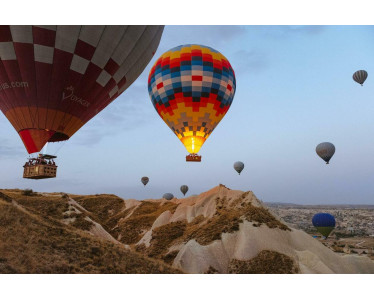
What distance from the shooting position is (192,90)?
25.5 meters

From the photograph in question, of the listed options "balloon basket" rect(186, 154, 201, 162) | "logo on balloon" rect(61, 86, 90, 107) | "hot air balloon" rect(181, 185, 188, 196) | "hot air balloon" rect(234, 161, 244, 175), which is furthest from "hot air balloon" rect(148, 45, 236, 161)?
"hot air balloon" rect(181, 185, 188, 196)

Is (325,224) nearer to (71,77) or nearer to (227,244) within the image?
(227,244)

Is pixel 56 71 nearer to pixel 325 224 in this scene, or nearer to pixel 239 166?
pixel 239 166

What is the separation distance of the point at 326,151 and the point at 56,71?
28.1m

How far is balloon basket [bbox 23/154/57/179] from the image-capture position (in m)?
12.9

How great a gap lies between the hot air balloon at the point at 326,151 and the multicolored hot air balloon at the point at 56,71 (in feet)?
78.1

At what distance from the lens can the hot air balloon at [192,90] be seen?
999 inches

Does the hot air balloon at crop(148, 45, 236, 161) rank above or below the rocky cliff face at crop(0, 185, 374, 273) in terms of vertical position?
above

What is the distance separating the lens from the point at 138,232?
34.2 meters

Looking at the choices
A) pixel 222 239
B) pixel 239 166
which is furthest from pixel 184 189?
pixel 222 239

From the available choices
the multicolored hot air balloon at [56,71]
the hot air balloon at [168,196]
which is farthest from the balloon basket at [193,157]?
the hot air balloon at [168,196]

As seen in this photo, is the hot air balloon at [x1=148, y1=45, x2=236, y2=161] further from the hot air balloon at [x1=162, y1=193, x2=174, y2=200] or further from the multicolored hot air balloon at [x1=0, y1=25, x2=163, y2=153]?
the hot air balloon at [x1=162, y1=193, x2=174, y2=200]

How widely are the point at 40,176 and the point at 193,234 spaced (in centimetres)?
1525

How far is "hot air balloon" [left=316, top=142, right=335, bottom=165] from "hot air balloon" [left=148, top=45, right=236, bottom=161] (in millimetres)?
12387
